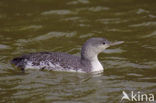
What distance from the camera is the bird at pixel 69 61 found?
10.2 m

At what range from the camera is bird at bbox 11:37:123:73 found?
10242mm

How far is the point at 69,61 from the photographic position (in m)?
10.3

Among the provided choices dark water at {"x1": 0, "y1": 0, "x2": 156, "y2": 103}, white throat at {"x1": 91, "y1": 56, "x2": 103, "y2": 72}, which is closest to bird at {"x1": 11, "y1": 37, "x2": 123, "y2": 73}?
white throat at {"x1": 91, "y1": 56, "x2": 103, "y2": 72}

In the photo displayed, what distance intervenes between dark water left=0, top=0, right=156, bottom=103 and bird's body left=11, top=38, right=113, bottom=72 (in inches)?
6.3

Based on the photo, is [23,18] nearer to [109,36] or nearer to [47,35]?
[47,35]

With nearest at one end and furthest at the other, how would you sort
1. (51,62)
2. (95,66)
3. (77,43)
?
1. (51,62)
2. (95,66)
3. (77,43)

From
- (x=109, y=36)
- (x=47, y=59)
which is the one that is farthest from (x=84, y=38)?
(x=47, y=59)

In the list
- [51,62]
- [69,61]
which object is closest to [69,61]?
[69,61]

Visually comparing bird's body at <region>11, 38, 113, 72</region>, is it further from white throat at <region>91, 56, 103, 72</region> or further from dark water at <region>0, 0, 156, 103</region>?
dark water at <region>0, 0, 156, 103</region>

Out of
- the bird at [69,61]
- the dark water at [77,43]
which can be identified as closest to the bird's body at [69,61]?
the bird at [69,61]

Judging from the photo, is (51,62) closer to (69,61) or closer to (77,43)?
(69,61)

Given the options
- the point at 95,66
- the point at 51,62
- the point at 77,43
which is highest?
the point at 77,43

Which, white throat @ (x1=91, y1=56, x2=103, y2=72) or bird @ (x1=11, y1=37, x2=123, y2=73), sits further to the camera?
white throat @ (x1=91, y1=56, x2=103, y2=72)

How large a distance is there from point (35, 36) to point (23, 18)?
59.5 inches
